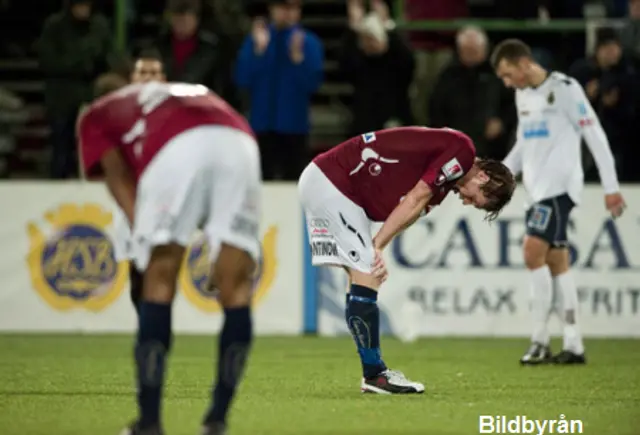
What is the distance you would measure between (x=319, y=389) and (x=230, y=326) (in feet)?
9.74

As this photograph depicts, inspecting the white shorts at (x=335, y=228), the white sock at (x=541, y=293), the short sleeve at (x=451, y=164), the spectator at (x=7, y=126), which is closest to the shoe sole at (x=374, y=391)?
the white shorts at (x=335, y=228)

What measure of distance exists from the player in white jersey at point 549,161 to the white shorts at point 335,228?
8.72 feet

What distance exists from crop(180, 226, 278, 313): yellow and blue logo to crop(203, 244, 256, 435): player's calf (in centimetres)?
783

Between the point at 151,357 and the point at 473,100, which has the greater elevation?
the point at 473,100

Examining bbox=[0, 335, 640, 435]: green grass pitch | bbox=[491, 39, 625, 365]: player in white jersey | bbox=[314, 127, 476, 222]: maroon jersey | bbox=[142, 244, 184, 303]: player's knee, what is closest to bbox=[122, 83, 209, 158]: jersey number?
bbox=[142, 244, 184, 303]: player's knee

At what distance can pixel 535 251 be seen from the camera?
11406 millimetres

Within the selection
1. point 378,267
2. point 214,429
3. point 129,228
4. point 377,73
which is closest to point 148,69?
point 129,228

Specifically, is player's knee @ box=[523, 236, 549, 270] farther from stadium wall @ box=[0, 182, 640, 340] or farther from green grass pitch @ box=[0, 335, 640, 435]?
stadium wall @ box=[0, 182, 640, 340]

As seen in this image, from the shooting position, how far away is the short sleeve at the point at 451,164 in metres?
8.59

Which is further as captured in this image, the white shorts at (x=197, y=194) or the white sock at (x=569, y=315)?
the white sock at (x=569, y=315)

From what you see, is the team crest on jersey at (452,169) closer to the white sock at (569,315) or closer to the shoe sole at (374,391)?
the shoe sole at (374,391)

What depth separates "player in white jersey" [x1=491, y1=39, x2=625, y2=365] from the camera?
37.0ft

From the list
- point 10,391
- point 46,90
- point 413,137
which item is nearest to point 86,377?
point 10,391

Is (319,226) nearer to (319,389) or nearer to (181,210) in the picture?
(319,389)
